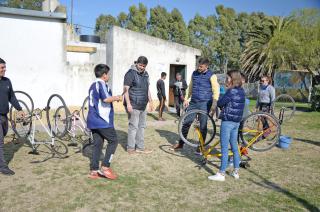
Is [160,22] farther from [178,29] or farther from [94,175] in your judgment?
[94,175]

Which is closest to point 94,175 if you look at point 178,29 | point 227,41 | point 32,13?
point 32,13

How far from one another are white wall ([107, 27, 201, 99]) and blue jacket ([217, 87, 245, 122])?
371 inches

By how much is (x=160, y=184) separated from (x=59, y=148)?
2942mm

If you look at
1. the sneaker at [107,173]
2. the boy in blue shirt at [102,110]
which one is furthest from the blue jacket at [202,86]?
the sneaker at [107,173]

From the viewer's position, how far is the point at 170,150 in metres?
7.22

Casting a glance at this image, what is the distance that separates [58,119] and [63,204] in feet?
12.6

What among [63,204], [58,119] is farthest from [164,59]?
[63,204]

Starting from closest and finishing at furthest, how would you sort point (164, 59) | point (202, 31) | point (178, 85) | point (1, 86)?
point (1, 86) < point (178, 85) < point (164, 59) < point (202, 31)

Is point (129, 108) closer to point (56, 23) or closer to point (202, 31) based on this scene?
point (56, 23)

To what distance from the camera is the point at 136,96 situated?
256 inches

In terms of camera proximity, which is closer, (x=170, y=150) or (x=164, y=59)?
(x=170, y=150)

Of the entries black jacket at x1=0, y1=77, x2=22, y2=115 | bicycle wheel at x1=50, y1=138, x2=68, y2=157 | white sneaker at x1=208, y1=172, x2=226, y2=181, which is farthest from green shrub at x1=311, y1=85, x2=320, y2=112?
black jacket at x1=0, y1=77, x2=22, y2=115

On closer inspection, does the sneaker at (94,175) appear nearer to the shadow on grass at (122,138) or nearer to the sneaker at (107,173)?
the sneaker at (107,173)

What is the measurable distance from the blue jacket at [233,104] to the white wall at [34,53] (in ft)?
31.4
